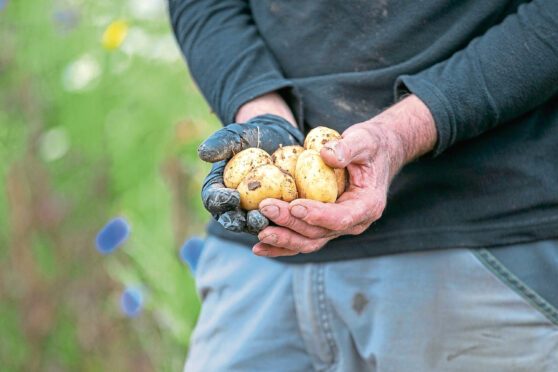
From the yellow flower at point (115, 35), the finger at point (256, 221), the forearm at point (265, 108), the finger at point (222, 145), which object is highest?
the finger at point (222, 145)

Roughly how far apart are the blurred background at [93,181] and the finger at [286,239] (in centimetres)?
A: 118

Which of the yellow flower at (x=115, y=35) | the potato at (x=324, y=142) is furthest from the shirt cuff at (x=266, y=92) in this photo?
the yellow flower at (x=115, y=35)

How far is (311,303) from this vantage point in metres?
1.31

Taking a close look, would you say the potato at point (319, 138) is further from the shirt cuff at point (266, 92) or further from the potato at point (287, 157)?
the shirt cuff at point (266, 92)

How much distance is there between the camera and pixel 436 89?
1.17m

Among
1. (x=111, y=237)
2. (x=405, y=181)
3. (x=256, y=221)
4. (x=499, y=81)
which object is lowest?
(x=111, y=237)

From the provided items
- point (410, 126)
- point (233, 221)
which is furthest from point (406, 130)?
point (233, 221)

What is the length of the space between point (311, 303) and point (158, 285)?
983 mm

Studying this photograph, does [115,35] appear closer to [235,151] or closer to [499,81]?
[235,151]

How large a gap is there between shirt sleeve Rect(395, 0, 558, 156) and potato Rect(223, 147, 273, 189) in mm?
322

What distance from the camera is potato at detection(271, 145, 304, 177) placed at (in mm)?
1125

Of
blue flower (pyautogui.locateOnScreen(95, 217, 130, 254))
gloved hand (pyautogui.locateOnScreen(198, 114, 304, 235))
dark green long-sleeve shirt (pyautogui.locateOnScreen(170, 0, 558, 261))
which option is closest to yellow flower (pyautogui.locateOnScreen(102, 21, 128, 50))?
blue flower (pyautogui.locateOnScreen(95, 217, 130, 254))

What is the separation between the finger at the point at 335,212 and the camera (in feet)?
3.12

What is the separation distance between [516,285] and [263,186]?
1.73ft
